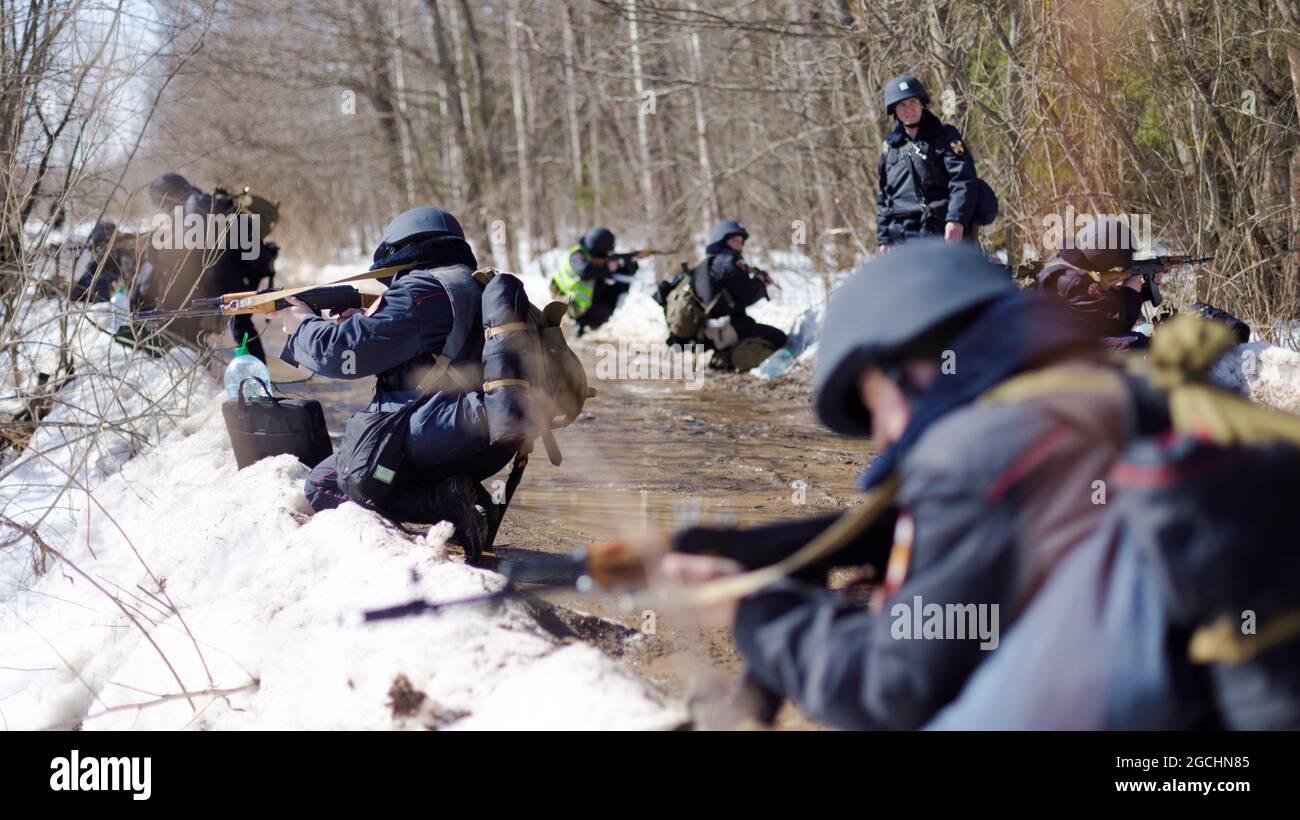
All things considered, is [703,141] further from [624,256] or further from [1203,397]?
[1203,397]

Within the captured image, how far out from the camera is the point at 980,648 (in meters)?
1.85

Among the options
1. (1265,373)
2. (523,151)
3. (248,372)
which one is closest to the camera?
(248,372)

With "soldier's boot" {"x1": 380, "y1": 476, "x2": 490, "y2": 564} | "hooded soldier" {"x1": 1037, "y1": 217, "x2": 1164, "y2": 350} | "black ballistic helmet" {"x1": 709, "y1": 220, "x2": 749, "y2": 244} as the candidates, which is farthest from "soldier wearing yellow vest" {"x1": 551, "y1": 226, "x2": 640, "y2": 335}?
"soldier's boot" {"x1": 380, "y1": 476, "x2": 490, "y2": 564}

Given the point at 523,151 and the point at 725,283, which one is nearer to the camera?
the point at 725,283

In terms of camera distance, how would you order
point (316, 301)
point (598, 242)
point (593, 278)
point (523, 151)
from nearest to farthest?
point (316, 301) → point (598, 242) → point (593, 278) → point (523, 151)

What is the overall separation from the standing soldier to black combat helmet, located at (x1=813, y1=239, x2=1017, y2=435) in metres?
5.81

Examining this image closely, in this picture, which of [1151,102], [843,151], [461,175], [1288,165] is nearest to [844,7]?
[843,151]

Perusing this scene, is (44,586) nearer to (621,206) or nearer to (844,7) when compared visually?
(844,7)

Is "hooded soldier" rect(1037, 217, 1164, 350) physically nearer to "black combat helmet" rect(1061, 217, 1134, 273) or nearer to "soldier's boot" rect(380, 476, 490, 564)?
"black combat helmet" rect(1061, 217, 1134, 273)

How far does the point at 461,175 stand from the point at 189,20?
720 inches

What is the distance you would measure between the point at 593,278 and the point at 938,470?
1120 cm

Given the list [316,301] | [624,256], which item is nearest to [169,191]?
[316,301]

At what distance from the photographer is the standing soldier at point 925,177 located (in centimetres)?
752

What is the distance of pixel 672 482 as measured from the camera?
663 centimetres
